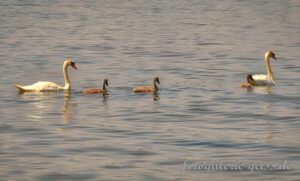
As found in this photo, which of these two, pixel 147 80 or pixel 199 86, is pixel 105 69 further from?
pixel 199 86

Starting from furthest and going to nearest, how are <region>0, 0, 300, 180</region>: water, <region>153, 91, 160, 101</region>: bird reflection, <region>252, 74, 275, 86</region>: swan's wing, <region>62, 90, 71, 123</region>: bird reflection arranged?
<region>252, 74, 275, 86</region>: swan's wing
<region>153, 91, 160, 101</region>: bird reflection
<region>62, 90, 71, 123</region>: bird reflection
<region>0, 0, 300, 180</region>: water

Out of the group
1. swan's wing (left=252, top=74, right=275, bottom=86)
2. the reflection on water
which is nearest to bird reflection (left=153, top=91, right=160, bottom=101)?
the reflection on water

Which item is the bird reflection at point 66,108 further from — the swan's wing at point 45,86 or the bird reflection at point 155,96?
the bird reflection at point 155,96

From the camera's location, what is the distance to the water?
1867cm

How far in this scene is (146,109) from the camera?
26594 mm

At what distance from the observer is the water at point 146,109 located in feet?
61.3

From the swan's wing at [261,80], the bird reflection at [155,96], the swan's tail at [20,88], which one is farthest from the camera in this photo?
the swan's wing at [261,80]

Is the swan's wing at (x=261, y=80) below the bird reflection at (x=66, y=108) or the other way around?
the other way around

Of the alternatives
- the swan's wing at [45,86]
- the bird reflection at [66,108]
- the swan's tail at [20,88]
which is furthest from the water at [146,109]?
the swan's wing at [45,86]

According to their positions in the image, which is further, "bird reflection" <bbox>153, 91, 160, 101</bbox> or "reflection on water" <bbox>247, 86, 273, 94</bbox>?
"reflection on water" <bbox>247, 86, 273, 94</bbox>

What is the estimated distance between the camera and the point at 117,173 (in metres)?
17.7

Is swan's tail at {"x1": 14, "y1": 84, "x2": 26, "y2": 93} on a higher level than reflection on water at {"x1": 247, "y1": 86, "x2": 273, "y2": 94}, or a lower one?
higher

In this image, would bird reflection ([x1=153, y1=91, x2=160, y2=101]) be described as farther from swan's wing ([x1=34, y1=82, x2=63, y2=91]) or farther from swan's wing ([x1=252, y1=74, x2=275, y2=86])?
swan's wing ([x1=252, y1=74, x2=275, y2=86])

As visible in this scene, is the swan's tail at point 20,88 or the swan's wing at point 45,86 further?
the swan's wing at point 45,86
